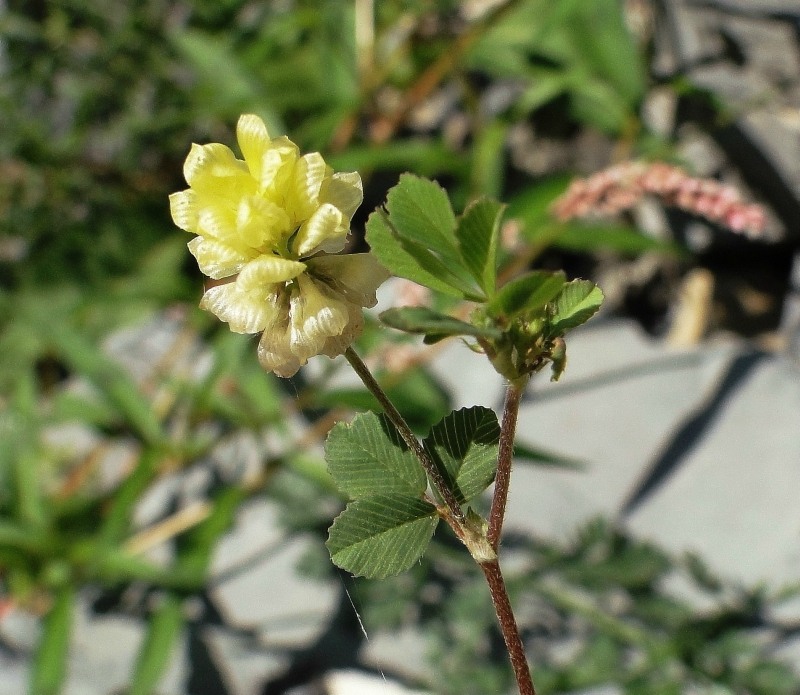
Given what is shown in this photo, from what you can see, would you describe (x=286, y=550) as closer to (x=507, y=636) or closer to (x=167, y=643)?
(x=167, y=643)

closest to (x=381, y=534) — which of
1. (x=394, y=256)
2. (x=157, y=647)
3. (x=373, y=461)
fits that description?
(x=373, y=461)

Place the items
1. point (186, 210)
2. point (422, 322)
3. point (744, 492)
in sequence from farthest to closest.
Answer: point (744, 492)
point (186, 210)
point (422, 322)

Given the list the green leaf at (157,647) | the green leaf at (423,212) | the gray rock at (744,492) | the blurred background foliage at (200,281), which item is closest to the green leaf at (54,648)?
the blurred background foliage at (200,281)

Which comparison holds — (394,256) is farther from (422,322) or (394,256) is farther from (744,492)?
(744,492)

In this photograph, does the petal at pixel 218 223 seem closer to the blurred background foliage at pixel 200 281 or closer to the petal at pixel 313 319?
the petal at pixel 313 319

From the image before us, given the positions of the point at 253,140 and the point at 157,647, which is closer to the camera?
the point at 253,140

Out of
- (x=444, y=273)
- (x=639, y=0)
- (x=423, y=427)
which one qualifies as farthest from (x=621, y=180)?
(x=639, y=0)
